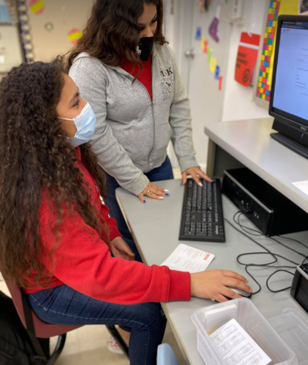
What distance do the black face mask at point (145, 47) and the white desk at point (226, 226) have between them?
38cm

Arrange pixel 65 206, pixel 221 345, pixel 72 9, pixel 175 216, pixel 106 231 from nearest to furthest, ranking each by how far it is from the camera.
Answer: pixel 221 345
pixel 65 206
pixel 106 231
pixel 175 216
pixel 72 9

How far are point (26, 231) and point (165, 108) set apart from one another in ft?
2.62

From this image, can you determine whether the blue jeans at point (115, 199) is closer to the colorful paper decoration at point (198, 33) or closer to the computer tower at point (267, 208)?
the computer tower at point (267, 208)

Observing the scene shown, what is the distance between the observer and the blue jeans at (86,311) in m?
0.92

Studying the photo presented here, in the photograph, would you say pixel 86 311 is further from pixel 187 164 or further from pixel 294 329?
pixel 187 164

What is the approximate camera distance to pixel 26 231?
2.49 ft

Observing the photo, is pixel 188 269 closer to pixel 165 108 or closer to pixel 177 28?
pixel 165 108

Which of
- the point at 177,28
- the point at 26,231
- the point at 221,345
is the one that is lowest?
the point at 221,345

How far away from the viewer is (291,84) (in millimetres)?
1061

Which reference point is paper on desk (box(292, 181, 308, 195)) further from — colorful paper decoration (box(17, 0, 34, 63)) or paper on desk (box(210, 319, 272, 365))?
colorful paper decoration (box(17, 0, 34, 63))

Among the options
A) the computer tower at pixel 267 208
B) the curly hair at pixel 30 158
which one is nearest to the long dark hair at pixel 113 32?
the curly hair at pixel 30 158

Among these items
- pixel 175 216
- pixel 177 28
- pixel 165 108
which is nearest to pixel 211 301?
pixel 175 216

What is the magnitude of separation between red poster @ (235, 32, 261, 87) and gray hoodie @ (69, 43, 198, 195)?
65 centimetres

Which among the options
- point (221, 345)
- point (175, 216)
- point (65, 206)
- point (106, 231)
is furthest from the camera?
point (175, 216)
